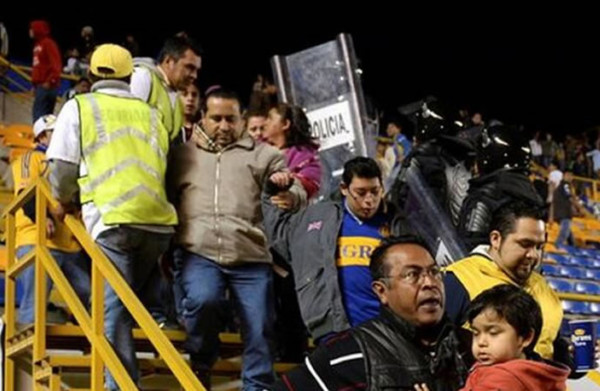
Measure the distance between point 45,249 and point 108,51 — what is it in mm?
895

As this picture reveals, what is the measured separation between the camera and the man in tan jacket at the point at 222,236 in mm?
5074

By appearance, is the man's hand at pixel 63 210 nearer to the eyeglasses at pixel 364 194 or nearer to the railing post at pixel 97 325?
the railing post at pixel 97 325

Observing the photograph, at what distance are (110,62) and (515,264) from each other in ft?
6.23

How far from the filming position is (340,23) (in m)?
26.2

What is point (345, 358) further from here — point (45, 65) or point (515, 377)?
point (45, 65)

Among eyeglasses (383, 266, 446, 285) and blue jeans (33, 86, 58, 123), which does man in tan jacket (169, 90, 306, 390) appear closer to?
eyeglasses (383, 266, 446, 285)

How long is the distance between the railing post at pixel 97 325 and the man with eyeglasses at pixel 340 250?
38.0 inches

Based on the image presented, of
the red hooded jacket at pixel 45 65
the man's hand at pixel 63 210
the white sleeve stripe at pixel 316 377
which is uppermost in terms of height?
the red hooded jacket at pixel 45 65

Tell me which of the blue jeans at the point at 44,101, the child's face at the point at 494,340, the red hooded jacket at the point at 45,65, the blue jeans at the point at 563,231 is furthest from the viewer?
the blue jeans at the point at 563,231

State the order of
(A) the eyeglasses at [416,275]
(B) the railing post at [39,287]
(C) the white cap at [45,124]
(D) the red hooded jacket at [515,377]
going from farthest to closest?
(C) the white cap at [45,124] → (B) the railing post at [39,287] → (A) the eyeglasses at [416,275] → (D) the red hooded jacket at [515,377]

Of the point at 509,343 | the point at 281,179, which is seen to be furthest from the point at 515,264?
the point at 281,179

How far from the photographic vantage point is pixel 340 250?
17.2 feet

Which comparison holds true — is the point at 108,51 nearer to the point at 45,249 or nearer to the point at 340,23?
the point at 45,249

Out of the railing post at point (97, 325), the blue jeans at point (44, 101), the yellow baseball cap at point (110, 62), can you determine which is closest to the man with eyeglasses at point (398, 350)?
the railing post at point (97, 325)
